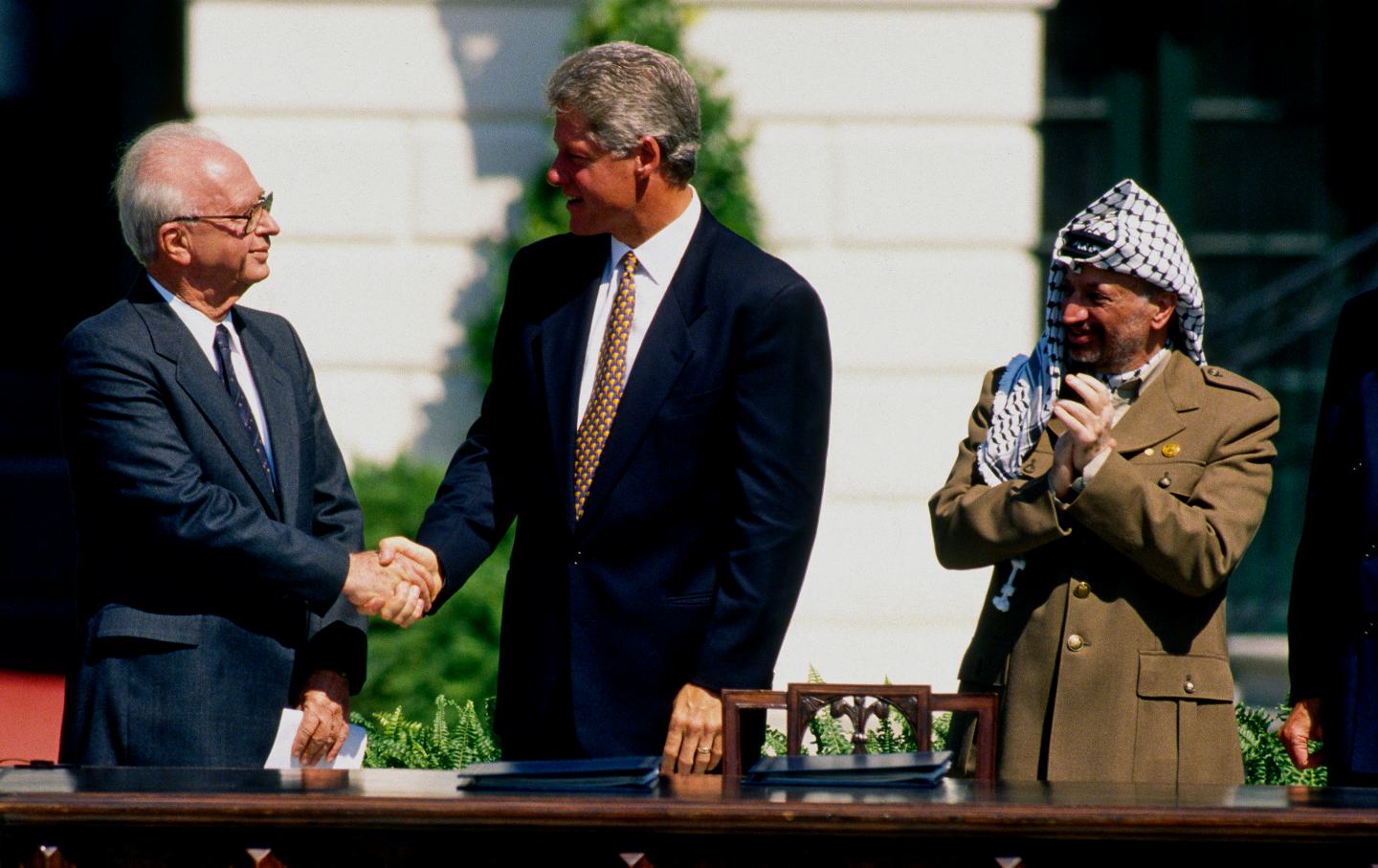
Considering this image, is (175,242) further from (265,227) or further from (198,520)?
(198,520)

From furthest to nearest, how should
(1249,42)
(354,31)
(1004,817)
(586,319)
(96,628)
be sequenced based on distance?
1. (1249,42)
2. (354,31)
3. (586,319)
4. (96,628)
5. (1004,817)

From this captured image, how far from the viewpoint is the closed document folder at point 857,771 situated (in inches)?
122

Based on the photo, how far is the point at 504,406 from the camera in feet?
13.4

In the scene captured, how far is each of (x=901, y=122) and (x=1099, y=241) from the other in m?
3.27

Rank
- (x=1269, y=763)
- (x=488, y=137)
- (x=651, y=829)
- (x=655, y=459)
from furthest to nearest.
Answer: (x=488, y=137)
(x=1269, y=763)
(x=655, y=459)
(x=651, y=829)

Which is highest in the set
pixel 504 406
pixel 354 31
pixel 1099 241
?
pixel 354 31

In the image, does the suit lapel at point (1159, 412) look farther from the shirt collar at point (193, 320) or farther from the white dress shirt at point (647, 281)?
the shirt collar at point (193, 320)

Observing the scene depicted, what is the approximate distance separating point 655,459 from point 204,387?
911 mm

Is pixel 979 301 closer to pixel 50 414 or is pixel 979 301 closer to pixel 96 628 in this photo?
pixel 50 414

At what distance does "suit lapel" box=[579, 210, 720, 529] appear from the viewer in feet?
12.3

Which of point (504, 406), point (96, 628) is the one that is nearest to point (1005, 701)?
point (504, 406)

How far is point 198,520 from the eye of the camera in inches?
144

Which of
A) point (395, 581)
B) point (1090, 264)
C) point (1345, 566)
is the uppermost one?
point (1090, 264)

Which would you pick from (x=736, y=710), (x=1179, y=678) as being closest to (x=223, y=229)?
(x=736, y=710)
